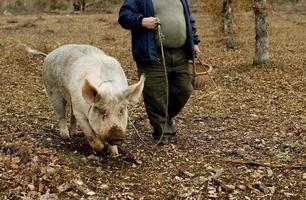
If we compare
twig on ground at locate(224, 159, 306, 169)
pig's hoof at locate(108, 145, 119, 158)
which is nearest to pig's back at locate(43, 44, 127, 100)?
pig's hoof at locate(108, 145, 119, 158)

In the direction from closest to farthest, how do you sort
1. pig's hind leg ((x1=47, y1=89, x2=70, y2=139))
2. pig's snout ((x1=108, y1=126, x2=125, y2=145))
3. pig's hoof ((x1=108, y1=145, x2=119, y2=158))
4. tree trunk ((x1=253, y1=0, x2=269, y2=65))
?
pig's snout ((x1=108, y1=126, x2=125, y2=145))
pig's hoof ((x1=108, y1=145, x2=119, y2=158))
pig's hind leg ((x1=47, y1=89, x2=70, y2=139))
tree trunk ((x1=253, y1=0, x2=269, y2=65))

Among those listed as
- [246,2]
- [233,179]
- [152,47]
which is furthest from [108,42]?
[233,179]

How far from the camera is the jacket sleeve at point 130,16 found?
736cm

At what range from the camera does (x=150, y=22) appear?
285 inches

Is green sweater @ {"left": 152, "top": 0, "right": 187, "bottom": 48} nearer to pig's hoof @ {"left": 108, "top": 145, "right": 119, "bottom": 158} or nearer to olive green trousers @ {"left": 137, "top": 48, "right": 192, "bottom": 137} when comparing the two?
olive green trousers @ {"left": 137, "top": 48, "right": 192, "bottom": 137}

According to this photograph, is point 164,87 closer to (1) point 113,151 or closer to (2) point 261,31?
(1) point 113,151

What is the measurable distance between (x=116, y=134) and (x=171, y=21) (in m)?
2.14

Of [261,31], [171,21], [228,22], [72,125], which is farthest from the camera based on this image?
[228,22]

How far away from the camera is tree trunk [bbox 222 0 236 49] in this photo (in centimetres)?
2066

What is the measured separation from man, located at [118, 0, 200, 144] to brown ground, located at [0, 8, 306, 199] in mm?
550

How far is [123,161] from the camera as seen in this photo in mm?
6938

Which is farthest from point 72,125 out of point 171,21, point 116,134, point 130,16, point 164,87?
point 116,134

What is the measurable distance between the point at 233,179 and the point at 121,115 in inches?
58.6

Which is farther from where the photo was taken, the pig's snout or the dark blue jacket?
the dark blue jacket
